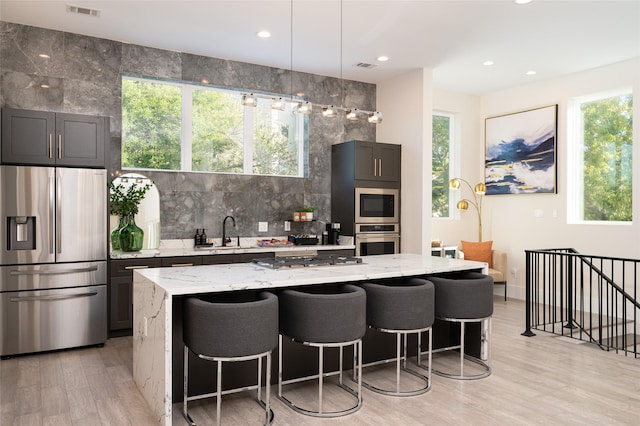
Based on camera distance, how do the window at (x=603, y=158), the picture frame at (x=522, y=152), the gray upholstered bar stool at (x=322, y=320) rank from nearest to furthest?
the gray upholstered bar stool at (x=322, y=320) → the window at (x=603, y=158) → the picture frame at (x=522, y=152)

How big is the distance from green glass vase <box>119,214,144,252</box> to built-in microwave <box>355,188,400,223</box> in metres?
2.61

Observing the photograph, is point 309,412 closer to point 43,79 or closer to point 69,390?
point 69,390

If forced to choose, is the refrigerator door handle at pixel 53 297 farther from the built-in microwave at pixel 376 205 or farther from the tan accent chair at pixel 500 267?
the tan accent chair at pixel 500 267

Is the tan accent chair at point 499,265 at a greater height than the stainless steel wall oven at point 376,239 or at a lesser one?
lesser

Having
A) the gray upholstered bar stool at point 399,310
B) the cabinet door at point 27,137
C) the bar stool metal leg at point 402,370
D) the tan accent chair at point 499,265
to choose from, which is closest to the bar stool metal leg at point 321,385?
the bar stool metal leg at point 402,370

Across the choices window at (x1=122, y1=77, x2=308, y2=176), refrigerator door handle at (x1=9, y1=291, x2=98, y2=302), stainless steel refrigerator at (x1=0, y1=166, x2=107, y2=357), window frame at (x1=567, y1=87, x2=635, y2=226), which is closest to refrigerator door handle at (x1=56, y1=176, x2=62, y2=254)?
stainless steel refrigerator at (x1=0, y1=166, x2=107, y2=357)

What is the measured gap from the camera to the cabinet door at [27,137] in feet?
13.9

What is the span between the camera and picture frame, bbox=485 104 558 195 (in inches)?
266

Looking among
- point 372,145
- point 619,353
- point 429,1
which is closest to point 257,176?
point 372,145

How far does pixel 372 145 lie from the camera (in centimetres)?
625

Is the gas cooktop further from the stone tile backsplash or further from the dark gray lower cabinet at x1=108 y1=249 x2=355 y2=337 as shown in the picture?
the stone tile backsplash

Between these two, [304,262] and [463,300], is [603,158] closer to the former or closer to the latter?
[463,300]

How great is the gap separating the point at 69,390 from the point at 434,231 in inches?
211

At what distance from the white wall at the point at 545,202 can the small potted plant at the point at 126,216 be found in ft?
14.3
